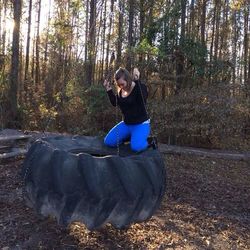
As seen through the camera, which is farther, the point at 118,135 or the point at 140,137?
the point at 118,135

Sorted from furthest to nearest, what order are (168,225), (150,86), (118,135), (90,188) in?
1. (150,86)
2. (118,135)
3. (168,225)
4. (90,188)

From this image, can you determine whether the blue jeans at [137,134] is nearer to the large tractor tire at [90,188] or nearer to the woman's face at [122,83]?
the woman's face at [122,83]

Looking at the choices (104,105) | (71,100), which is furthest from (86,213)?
(71,100)

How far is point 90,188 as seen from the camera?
4324mm

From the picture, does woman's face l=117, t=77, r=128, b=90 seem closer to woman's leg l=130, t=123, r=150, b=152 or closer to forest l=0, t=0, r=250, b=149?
woman's leg l=130, t=123, r=150, b=152

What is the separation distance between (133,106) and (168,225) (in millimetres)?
1611

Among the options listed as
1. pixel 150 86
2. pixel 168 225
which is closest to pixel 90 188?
pixel 168 225

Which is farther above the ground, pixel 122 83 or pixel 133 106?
pixel 122 83

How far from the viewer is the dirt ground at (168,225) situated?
484cm

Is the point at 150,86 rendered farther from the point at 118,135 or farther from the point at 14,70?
the point at 118,135

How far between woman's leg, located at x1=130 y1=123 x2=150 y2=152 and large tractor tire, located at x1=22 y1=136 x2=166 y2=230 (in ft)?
2.48

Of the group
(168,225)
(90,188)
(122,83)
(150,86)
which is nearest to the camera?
Answer: (90,188)

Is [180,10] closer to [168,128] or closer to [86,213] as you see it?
[168,128]

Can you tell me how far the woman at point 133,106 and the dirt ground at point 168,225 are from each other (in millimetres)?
1108
